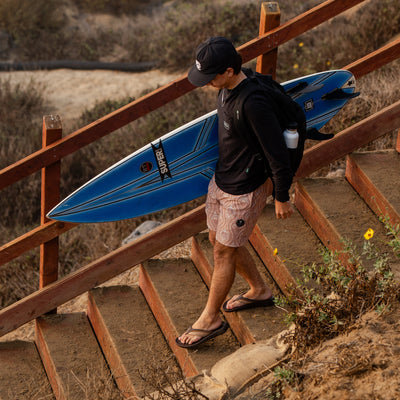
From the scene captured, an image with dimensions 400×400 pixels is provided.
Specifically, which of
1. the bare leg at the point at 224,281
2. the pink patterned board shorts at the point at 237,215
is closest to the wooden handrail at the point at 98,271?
the bare leg at the point at 224,281

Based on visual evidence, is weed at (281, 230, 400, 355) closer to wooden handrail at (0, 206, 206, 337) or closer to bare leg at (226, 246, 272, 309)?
bare leg at (226, 246, 272, 309)

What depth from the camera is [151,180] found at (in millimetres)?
3855

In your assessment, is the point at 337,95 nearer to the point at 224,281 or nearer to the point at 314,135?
the point at 314,135

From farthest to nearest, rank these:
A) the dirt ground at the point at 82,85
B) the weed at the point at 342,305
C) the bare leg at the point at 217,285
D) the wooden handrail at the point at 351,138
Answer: the dirt ground at the point at 82,85 → the wooden handrail at the point at 351,138 → the bare leg at the point at 217,285 → the weed at the point at 342,305

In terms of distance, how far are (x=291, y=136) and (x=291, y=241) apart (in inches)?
44.6

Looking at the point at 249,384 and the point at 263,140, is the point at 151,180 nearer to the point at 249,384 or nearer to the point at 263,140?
the point at 263,140

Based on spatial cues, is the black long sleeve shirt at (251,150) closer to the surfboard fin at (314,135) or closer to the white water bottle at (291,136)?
the white water bottle at (291,136)

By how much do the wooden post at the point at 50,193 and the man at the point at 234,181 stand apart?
3.44 feet

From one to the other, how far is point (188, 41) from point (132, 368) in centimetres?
825

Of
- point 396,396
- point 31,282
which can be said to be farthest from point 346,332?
point 31,282

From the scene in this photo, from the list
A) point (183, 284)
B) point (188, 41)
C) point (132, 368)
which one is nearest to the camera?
point (132, 368)

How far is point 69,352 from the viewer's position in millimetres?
4066

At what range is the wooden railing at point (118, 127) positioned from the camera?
3854 mm

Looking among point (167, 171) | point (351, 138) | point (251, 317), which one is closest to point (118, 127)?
point (167, 171)
